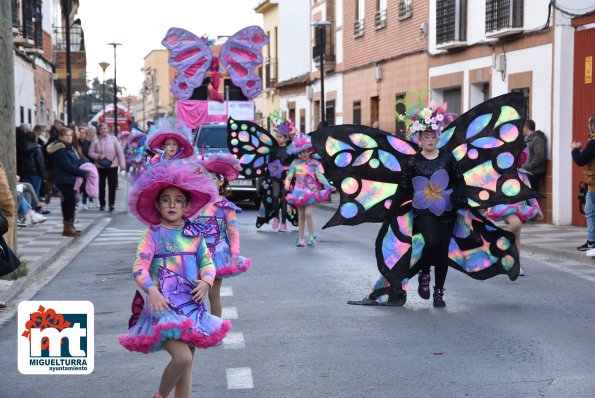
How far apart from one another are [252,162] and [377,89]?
14519 mm

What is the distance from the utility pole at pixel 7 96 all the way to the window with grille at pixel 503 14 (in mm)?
11541

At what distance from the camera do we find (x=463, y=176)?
9.90m

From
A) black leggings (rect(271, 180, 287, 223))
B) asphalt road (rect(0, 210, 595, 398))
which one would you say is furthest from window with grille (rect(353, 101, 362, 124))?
asphalt road (rect(0, 210, 595, 398))

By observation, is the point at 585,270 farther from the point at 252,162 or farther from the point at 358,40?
the point at 358,40

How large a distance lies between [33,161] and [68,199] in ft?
11.6

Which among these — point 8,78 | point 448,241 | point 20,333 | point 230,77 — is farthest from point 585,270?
point 230,77

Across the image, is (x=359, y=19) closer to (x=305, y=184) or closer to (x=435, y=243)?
(x=305, y=184)

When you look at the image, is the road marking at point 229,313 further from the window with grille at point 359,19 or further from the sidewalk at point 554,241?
the window with grille at point 359,19

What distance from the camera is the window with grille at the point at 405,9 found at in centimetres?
2734

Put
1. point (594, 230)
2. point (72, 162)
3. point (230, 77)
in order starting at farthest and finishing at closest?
1. point (230, 77)
2. point (72, 162)
3. point (594, 230)

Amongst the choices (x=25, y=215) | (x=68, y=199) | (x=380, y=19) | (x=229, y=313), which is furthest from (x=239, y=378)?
(x=380, y=19)

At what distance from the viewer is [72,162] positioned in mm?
16359

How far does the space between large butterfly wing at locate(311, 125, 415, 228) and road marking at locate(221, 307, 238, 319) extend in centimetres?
131

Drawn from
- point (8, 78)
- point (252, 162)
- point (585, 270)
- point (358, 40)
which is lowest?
point (585, 270)
